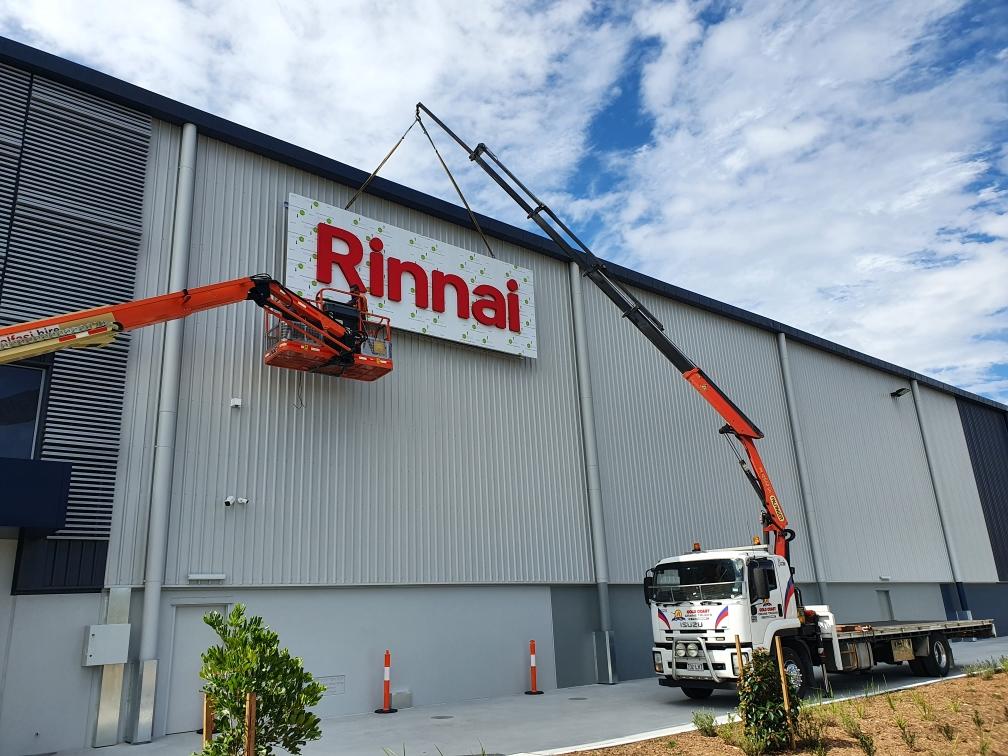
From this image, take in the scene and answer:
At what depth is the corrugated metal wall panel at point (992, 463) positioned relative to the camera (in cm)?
3741

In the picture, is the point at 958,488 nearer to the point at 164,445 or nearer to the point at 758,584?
the point at 758,584

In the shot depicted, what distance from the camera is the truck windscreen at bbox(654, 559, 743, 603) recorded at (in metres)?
14.7

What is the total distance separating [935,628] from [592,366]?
1075cm

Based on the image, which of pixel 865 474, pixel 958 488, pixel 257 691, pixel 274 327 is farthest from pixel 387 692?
pixel 958 488

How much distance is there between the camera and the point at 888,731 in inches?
431

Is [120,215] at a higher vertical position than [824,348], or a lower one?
lower

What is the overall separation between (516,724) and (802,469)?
59.3 ft

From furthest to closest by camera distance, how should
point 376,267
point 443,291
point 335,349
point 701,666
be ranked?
point 443,291 → point 376,267 → point 335,349 → point 701,666

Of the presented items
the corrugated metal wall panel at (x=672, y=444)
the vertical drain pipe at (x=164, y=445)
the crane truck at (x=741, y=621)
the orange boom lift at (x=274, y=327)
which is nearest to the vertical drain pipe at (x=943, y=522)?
the corrugated metal wall panel at (x=672, y=444)

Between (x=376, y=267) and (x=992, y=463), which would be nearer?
(x=376, y=267)

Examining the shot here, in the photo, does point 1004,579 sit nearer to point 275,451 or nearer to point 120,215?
point 275,451

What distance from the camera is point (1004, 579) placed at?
1449 inches

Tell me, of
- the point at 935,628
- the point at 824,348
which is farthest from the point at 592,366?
the point at 824,348

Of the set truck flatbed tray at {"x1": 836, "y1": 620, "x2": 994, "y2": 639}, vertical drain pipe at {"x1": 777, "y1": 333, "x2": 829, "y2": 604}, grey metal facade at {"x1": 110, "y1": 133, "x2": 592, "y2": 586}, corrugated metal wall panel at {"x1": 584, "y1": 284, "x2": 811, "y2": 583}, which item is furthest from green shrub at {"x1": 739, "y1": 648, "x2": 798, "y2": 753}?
vertical drain pipe at {"x1": 777, "y1": 333, "x2": 829, "y2": 604}
